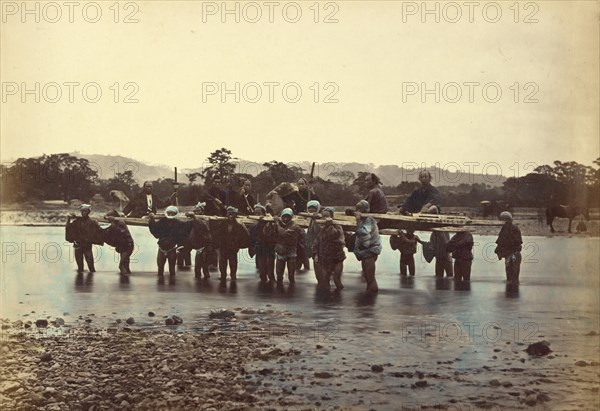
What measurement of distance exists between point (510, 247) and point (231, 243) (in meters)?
2.23

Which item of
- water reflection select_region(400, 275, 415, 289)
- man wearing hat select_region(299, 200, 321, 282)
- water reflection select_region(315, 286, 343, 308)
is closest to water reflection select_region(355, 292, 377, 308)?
water reflection select_region(315, 286, 343, 308)

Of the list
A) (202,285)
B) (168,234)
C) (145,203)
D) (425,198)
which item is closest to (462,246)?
(425,198)

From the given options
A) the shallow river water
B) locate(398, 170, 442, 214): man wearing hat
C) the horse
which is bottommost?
the shallow river water

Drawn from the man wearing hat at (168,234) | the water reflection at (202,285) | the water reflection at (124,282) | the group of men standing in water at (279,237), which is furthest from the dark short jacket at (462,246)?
the water reflection at (124,282)

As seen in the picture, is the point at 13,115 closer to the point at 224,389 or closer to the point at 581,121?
the point at 224,389

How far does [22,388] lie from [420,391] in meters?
2.87

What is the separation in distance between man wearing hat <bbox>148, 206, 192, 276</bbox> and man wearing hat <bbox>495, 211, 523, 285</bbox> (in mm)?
2506

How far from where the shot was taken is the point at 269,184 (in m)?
6.54

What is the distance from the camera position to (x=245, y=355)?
590 cm

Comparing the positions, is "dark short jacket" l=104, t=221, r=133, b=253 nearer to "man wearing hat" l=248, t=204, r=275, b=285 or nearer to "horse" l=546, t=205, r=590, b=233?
"man wearing hat" l=248, t=204, r=275, b=285

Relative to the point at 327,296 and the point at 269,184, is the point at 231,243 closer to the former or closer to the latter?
the point at 269,184

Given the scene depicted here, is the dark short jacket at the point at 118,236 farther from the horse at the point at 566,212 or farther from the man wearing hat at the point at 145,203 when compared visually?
the horse at the point at 566,212

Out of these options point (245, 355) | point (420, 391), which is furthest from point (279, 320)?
point (420, 391)

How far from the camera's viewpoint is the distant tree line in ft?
21.0
